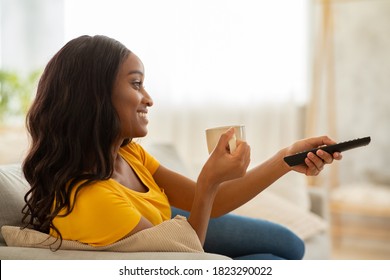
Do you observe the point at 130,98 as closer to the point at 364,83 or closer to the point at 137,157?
the point at 137,157

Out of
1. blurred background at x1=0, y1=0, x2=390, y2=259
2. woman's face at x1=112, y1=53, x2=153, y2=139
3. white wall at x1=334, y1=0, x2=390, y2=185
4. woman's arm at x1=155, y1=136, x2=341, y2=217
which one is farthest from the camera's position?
white wall at x1=334, y1=0, x2=390, y2=185

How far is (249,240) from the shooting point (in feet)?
4.67

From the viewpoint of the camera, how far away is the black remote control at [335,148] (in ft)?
3.16

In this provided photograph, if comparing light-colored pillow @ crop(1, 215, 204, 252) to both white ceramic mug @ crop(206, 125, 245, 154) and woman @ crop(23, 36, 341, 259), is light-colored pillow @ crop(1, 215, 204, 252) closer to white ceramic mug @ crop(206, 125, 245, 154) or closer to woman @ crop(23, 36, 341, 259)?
woman @ crop(23, 36, 341, 259)

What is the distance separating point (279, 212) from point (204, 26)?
112 cm

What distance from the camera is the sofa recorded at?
90 cm

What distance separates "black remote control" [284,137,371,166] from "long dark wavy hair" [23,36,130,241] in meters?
0.31

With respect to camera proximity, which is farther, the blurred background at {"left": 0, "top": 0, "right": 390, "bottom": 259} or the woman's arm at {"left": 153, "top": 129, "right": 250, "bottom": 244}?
the blurred background at {"left": 0, "top": 0, "right": 390, "bottom": 259}

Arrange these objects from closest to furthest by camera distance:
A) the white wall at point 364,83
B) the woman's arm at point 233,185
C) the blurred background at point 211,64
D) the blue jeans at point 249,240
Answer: the woman's arm at point 233,185, the blue jeans at point 249,240, the blurred background at point 211,64, the white wall at point 364,83

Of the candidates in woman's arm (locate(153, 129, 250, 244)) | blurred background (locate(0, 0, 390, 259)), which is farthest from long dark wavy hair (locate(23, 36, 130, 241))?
blurred background (locate(0, 0, 390, 259))

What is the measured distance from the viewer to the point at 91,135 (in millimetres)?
972

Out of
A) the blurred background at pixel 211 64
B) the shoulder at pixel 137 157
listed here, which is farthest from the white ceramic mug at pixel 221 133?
the blurred background at pixel 211 64

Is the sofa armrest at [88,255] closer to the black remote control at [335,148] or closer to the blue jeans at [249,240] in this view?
the black remote control at [335,148]

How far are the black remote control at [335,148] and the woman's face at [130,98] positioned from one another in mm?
269
